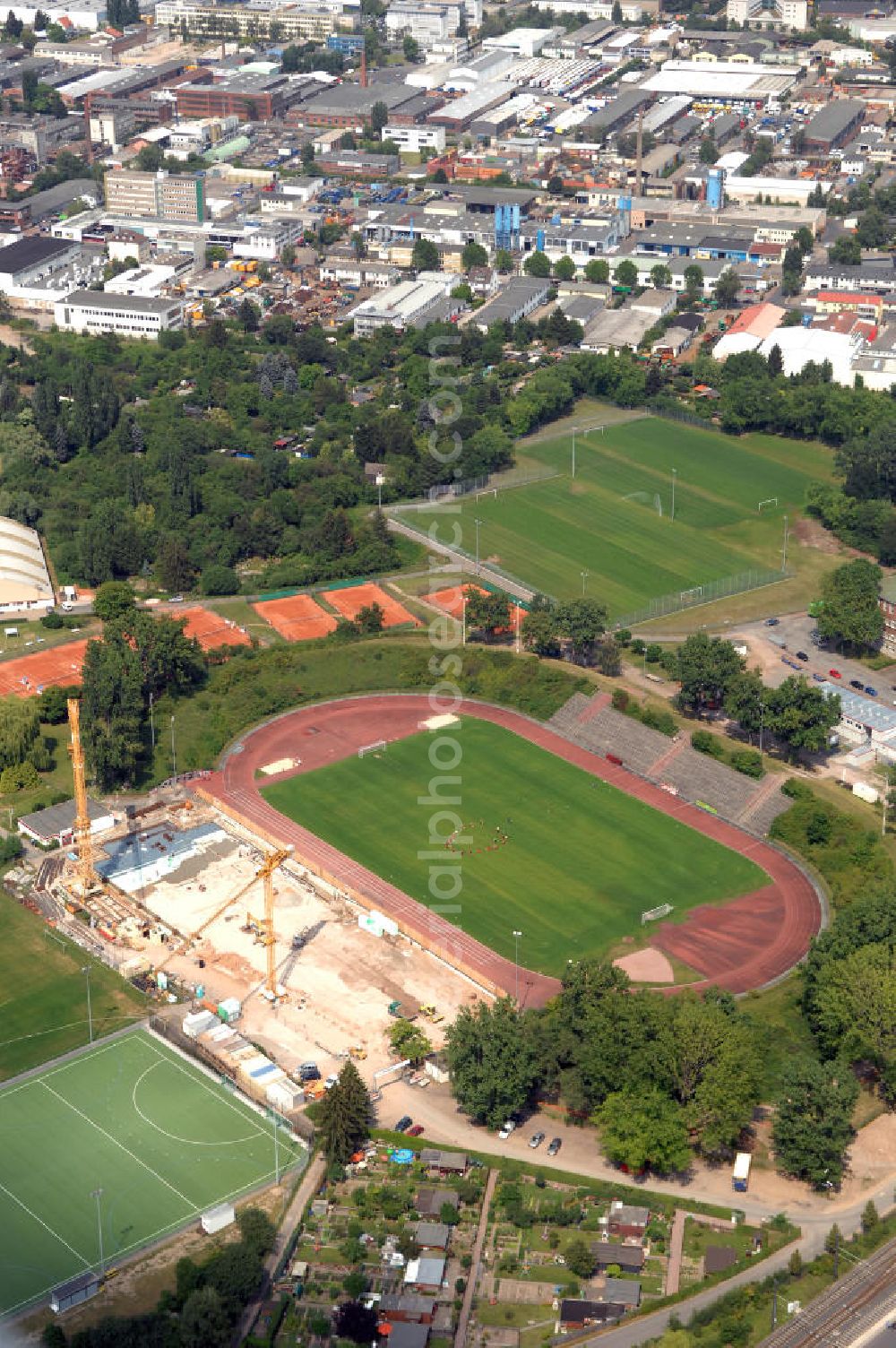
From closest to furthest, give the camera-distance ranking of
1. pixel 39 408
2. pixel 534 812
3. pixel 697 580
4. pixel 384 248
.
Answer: pixel 534 812 < pixel 697 580 < pixel 39 408 < pixel 384 248

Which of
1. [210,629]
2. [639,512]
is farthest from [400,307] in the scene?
[210,629]

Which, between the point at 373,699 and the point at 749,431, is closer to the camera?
the point at 373,699

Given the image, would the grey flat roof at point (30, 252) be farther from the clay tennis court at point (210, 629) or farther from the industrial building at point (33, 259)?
the clay tennis court at point (210, 629)

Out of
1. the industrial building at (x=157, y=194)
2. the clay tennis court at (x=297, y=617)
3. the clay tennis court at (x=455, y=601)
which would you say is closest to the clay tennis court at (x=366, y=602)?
the clay tennis court at (x=297, y=617)

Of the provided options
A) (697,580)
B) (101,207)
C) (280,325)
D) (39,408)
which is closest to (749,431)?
(697,580)

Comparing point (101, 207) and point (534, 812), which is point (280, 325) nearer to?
point (101, 207)

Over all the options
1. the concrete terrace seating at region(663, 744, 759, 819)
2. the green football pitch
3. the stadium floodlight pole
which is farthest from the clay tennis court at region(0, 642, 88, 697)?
the stadium floodlight pole
